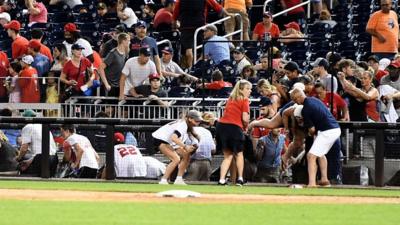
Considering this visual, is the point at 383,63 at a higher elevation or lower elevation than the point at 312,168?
higher

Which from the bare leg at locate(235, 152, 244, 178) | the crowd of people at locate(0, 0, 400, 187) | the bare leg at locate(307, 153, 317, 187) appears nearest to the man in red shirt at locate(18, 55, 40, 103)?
the crowd of people at locate(0, 0, 400, 187)

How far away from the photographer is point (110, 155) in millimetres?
23500

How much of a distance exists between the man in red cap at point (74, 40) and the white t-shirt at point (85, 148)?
3332 millimetres

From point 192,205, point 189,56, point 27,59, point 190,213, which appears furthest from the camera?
point 189,56

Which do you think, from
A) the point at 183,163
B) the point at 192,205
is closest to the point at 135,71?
the point at 183,163

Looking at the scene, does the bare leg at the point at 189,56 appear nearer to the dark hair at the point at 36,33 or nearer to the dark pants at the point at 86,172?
the dark hair at the point at 36,33

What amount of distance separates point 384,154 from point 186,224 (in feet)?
27.6

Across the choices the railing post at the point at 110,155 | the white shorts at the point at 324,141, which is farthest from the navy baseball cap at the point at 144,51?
the white shorts at the point at 324,141

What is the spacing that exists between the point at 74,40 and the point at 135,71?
2143 mm

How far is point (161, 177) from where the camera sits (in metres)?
23.5

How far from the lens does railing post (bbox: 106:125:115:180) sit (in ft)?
77.1

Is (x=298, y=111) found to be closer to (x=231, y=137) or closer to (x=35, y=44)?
(x=231, y=137)

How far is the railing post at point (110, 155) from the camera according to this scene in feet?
77.1

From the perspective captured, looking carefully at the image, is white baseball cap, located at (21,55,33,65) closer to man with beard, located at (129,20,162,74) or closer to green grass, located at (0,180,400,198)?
man with beard, located at (129,20,162,74)
